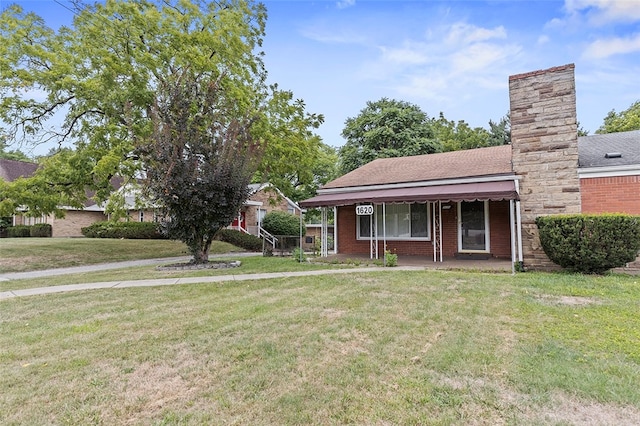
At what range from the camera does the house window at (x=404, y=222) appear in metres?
13.8

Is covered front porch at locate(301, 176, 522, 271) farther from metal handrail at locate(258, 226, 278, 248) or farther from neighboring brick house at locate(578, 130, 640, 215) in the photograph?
metal handrail at locate(258, 226, 278, 248)

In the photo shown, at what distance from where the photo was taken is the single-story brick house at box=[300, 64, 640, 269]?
10.0m

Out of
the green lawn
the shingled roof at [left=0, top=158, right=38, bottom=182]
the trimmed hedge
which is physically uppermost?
the shingled roof at [left=0, top=158, right=38, bottom=182]

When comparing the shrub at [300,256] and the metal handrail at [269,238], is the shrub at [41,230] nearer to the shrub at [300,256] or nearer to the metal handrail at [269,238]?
the metal handrail at [269,238]

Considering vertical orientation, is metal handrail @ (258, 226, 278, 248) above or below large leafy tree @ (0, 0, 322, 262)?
below

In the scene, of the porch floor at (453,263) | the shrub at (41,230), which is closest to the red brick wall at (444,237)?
the porch floor at (453,263)

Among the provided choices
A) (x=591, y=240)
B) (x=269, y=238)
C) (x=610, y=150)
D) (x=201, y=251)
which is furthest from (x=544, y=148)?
(x=269, y=238)

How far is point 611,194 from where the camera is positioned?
392 inches

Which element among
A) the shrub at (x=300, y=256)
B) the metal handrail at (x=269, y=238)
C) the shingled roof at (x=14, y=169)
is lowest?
the shrub at (x=300, y=256)

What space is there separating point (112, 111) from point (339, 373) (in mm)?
16202

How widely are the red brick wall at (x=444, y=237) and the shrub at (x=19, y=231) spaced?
26467 millimetres

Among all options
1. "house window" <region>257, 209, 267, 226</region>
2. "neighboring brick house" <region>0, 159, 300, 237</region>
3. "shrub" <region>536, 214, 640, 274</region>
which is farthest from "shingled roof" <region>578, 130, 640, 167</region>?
"house window" <region>257, 209, 267, 226</region>

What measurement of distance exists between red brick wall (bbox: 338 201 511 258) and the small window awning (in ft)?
4.34

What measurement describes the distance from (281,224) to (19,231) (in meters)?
20.5
